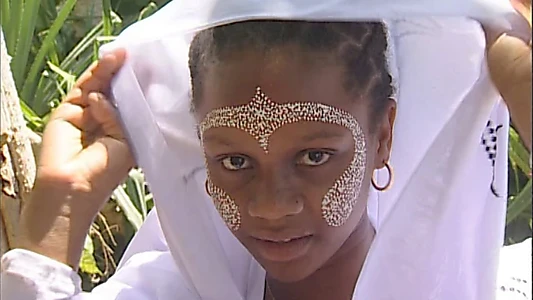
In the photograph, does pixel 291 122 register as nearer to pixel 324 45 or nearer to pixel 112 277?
pixel 324 45

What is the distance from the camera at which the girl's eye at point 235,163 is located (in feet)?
2.71

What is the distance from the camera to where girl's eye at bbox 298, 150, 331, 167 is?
808 mm

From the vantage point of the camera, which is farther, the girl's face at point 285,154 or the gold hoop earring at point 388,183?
the gold hoop earring at point 388,183

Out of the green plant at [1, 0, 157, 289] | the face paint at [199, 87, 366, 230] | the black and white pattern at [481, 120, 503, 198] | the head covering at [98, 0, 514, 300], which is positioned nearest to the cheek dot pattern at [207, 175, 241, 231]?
the face paint at [199, 87, 366, 230]

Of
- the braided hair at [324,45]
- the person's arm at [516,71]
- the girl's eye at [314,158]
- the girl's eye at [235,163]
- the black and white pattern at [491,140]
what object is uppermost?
the person's arm at [516,71]

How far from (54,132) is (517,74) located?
563 mm

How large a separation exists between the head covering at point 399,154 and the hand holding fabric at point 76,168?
0.07 ft

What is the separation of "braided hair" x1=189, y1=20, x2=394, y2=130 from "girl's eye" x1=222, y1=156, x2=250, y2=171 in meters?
0.08

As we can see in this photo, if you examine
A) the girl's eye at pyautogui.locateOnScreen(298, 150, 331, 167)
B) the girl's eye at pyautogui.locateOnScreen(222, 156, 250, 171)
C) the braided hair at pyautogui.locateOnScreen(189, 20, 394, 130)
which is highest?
the braided hair at pyautogui.locateOnScreen(189, 20, 394, 130)

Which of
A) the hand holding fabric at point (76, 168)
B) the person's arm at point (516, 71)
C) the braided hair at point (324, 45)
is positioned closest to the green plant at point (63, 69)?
the hand holding fabric at point (76, 168)

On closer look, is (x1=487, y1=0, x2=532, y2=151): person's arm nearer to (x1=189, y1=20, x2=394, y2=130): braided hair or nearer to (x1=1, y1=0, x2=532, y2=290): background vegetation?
(x1=189, y1=20, x2=394, y2=130): braided hair

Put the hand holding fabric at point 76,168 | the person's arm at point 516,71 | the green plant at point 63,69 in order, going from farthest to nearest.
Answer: the green plant at point 63,69, the hand holding fabric at point 76,168, the person's arm at point 516,71

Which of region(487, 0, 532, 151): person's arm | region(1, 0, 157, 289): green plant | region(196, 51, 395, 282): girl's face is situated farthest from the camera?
region(1, 0, 157, 289): green plant

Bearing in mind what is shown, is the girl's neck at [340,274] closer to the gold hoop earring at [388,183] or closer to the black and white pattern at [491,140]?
the gold hoop earring at [388,183]
